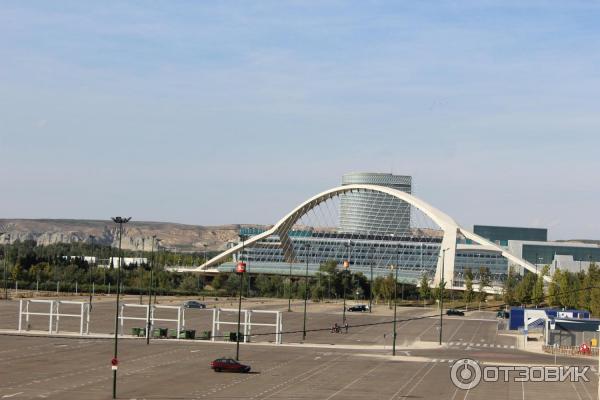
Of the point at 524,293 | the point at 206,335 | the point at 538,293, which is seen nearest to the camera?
the point at 206,335

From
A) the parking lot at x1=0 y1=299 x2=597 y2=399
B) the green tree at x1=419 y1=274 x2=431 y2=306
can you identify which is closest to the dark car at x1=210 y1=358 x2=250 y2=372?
the parking lot at x1=0 y1=299 x2=597 y2=399

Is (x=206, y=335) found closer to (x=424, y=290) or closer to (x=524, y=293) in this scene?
(x=524, y=293)

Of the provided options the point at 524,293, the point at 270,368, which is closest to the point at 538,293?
the point at 524,293

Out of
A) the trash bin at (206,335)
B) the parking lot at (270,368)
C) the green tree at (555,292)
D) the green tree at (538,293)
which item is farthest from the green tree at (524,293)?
the trash bin at (206,335)

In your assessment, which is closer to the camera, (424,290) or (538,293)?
(538,293)

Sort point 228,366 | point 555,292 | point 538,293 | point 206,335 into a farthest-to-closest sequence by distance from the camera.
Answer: point 538,293, point 555,292, point 206,335, point 228,366

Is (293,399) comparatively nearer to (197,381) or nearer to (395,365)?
(197,381)

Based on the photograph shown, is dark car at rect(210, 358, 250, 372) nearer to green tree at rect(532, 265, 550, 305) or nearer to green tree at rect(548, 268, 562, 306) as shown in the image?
green tree at rect(548, 268, 562, 306)

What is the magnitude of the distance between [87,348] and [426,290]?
10762 centimetres

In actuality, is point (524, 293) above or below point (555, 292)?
below

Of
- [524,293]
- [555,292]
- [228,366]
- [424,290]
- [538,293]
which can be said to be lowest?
[228,366]

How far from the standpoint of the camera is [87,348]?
8538 centimetres

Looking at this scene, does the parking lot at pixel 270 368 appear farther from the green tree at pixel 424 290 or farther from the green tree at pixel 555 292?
the green tree at pixel 424 290

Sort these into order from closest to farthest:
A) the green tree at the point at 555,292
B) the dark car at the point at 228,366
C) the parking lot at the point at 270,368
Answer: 1. the parking lot at the point at 270,368
2. the dark car at the point at 228,366
3. the green tree at the point at 555,292
